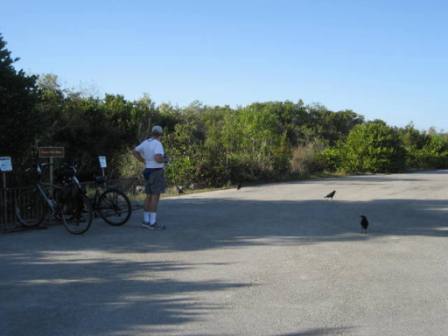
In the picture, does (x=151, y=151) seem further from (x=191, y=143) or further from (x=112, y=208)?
(x=191, y=143)

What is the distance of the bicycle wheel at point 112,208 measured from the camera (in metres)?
9.45

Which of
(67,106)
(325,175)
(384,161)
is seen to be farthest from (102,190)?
(384,161)

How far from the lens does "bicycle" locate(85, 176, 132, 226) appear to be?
9453mm

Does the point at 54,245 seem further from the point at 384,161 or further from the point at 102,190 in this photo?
the point at 384,161

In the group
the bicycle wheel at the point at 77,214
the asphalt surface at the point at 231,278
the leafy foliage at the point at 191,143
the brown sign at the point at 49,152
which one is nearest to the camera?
the asphalt surface at the point at 231,278

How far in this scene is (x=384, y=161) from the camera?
95.9 ft

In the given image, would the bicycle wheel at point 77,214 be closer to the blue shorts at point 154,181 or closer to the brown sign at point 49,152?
the blue shorts at point 154,181

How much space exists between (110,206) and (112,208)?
0.05m

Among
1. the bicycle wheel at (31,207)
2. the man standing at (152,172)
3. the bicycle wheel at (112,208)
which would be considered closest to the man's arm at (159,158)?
the man standing at (152,172)

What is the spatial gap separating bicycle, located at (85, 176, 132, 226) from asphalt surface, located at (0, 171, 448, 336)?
233mm

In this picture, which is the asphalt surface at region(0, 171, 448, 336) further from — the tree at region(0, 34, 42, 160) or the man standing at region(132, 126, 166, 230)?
the tree at region(0, 34, 42, 160)

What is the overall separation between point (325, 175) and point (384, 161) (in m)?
A: 5.15

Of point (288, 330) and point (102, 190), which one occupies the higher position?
point (102, 190)

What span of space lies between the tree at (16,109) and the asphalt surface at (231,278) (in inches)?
90.8
